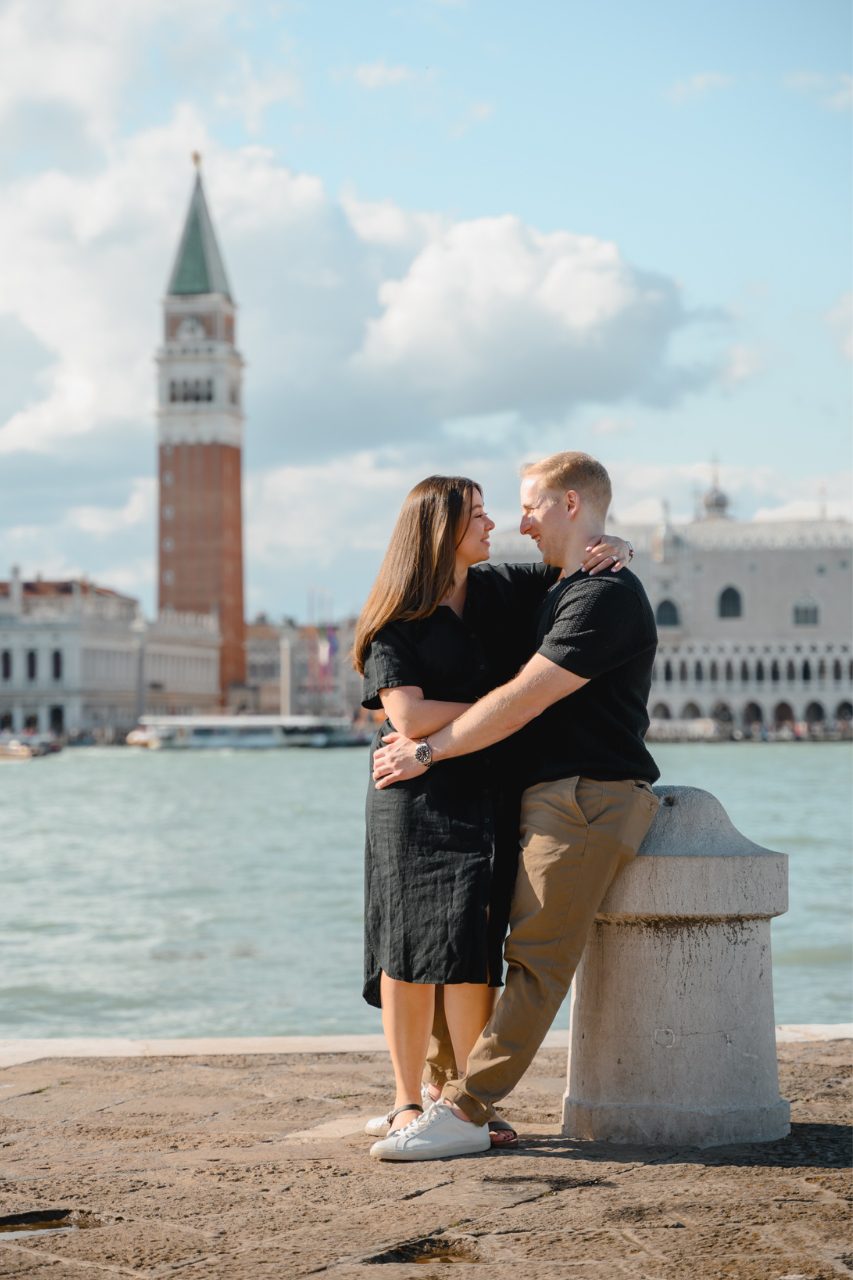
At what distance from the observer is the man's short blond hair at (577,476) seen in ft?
11.5

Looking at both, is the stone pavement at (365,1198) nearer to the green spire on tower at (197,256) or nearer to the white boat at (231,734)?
the white boat at (231,734)

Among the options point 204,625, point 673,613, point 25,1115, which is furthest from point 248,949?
point 204,625

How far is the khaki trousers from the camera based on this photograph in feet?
10.9

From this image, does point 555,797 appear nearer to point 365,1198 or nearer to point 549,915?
point 549,915

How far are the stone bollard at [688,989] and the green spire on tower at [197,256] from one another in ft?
290

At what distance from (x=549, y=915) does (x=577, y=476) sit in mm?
868

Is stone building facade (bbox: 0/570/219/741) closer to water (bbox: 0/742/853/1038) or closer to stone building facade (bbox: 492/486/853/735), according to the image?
stone building facade (bbox: 492/486/853/735)

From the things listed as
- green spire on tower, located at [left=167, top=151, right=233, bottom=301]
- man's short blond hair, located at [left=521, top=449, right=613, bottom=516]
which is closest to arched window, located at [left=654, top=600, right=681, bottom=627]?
green spire on tower, located at [left=167, top=151, right=233, bottom=301]

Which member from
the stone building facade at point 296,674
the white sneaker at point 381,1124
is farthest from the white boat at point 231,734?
the white sneaker at point 381,1124

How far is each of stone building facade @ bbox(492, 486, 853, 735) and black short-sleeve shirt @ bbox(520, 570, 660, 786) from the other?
7272 cm

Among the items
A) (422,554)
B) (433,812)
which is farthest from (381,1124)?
(422,554)

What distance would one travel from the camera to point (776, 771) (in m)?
46.5

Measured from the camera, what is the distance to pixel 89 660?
82.9 meters

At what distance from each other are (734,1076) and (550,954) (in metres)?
0.44
